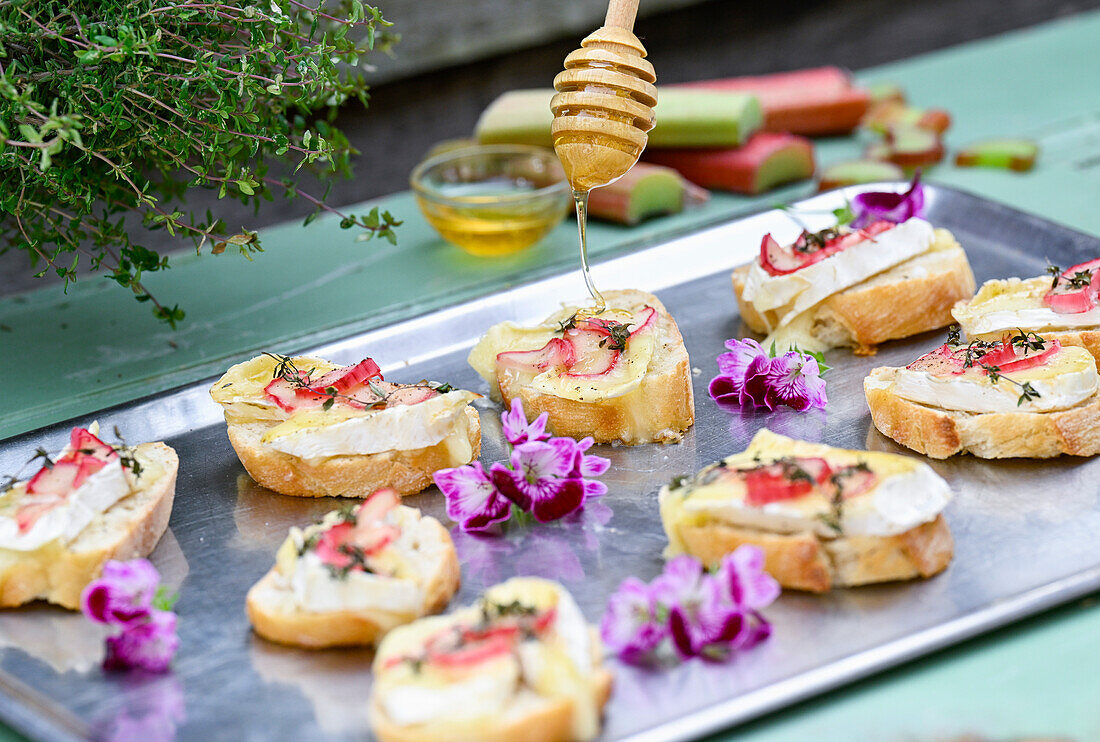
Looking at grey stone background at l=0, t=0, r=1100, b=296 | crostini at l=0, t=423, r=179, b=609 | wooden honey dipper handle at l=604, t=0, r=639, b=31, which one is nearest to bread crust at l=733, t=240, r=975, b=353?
wooden honey dipper handle at l=604, t=0, r=639, b=31

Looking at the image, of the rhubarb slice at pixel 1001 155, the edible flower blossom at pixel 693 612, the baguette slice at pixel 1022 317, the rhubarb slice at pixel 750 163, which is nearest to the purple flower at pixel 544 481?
the edible flower blossom at pixel 693 612

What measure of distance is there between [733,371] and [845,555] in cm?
85

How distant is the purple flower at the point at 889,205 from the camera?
3.45 m

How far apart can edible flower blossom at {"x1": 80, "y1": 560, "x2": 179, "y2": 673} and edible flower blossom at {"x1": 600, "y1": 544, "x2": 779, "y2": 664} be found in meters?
0.76

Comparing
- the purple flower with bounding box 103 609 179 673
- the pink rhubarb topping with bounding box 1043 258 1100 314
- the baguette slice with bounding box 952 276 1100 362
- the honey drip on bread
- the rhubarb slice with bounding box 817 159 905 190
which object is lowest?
the purple flower with bounding box 103 609 179 673

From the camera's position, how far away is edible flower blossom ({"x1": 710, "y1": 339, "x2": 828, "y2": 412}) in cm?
280

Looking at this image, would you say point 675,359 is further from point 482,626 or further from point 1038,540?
point 482,626

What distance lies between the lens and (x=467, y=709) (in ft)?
5.63

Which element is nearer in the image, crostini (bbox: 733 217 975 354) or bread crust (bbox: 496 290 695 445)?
bread crust (bbox: 496 290 695 445)

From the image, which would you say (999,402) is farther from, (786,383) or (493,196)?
(493,196)

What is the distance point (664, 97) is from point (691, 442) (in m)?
1.96

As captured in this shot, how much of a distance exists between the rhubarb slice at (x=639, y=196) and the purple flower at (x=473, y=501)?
1805 mm

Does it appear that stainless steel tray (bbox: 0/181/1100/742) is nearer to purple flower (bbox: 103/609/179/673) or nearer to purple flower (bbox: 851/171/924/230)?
purple flower (bbox: 103/609/179/673)

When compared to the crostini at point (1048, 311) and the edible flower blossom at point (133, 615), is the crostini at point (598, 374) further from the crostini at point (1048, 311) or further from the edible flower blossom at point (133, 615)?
the edible flower blossom at point (133, 615)
